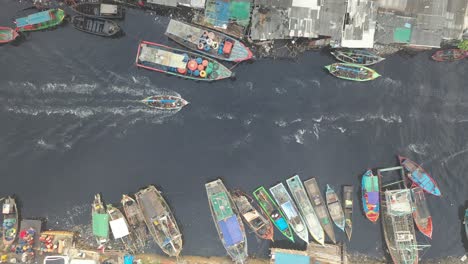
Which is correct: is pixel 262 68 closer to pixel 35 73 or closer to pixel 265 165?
pixel 265 165

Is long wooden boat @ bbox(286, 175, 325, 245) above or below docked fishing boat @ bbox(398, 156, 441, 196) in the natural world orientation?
below

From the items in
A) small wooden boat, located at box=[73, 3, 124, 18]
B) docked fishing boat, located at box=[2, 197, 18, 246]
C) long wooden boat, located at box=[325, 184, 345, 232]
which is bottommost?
docked fishing boat, located at box=[2, 197, 18, 246]

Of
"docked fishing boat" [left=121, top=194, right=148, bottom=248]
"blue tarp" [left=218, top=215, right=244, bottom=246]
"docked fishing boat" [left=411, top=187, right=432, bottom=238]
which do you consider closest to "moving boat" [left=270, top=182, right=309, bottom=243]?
"blue tarp" [left=218, top=215, right=244, bottom=246]

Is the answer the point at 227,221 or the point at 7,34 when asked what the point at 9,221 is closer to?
the point at 7,34

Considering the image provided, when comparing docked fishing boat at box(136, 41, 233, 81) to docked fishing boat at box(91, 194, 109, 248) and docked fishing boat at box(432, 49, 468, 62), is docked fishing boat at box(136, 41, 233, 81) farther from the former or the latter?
docked fishing boat at box(432, 49, 468, 62)

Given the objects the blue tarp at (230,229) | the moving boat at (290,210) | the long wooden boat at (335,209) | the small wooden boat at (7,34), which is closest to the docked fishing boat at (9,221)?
the small wooden boat at (7,34)

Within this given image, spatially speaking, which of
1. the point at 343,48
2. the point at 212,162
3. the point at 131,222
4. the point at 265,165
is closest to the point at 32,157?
the point at 131,222
